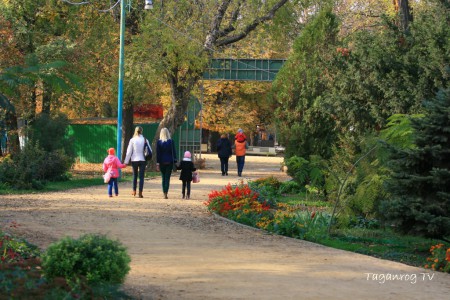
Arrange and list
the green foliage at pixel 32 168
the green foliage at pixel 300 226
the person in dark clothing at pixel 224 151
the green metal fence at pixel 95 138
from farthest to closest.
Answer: the green metal fence at pixel 95 138 → the person in dark clothing at pixel 224 151 → the green foliage at pixel 32 168 → the green foliage at pixel 300 226

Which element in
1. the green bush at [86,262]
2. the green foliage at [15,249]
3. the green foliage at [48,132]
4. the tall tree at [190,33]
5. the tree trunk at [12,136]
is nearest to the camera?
the green bush at [86,262]

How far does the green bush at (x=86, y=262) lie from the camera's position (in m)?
8.52

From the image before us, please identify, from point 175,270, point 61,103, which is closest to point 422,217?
point 175,270

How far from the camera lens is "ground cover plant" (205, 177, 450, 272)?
1305cm

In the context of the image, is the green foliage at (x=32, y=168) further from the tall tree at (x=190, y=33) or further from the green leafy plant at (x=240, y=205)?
the tall tree at (x=190, y=33)

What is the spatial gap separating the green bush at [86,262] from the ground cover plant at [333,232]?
5.11 m

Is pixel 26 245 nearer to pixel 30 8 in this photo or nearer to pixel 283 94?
pixel 283 94

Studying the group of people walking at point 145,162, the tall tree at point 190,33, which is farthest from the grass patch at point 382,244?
the tall tree at point 190,33

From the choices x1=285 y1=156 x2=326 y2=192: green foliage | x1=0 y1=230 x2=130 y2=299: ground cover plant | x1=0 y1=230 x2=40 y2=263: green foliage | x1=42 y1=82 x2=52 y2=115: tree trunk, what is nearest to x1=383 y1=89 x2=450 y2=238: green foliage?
x1=0 y1=230 x2=40 y2=263: green foliage

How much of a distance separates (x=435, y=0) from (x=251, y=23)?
1369 cm

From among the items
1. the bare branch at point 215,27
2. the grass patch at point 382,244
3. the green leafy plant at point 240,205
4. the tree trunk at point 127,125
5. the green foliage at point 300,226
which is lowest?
the grass patch at point 382,244

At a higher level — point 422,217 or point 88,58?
point 88,58

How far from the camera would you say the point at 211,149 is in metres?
71.3

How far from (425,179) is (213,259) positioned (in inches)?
157
